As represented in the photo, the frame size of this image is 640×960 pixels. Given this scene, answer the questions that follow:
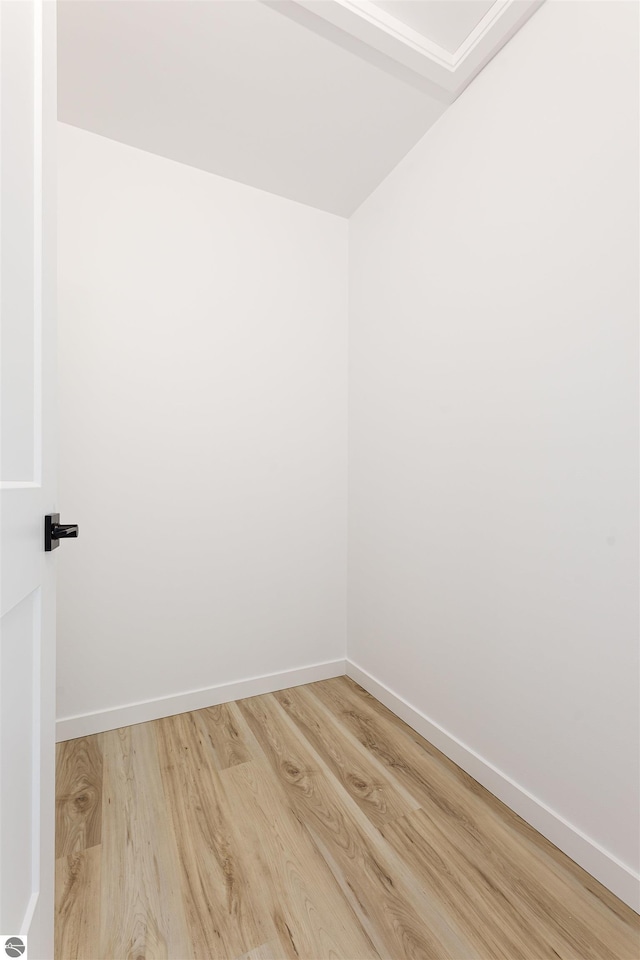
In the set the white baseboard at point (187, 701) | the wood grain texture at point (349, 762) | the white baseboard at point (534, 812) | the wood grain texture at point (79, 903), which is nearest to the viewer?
the wood grain texture at point (79, 903)

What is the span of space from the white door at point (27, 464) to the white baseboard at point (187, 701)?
1063mm

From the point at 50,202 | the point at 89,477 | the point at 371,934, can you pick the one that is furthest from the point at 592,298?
the point at 89,477

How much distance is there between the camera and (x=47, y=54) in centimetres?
87

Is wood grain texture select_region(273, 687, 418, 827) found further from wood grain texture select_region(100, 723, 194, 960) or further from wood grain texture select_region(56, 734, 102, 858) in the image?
wood grain texture select_region(56, 734, 102, 858)

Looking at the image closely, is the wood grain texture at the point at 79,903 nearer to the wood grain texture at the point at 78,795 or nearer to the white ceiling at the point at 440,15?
the wood grain texture at the point at 78,795

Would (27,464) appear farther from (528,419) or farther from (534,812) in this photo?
(534,812)

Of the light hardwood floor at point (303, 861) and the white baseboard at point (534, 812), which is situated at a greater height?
the white baseboard at point (534, 812)

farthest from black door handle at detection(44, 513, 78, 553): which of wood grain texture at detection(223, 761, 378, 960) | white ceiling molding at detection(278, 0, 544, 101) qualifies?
white ceiling molding at detection(278, 0, 544, 101)

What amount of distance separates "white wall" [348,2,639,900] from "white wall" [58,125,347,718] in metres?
0.45

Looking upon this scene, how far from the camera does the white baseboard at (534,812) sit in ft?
3.83

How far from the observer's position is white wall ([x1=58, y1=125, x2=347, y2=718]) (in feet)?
6.13

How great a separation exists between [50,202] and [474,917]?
1860 millimetres

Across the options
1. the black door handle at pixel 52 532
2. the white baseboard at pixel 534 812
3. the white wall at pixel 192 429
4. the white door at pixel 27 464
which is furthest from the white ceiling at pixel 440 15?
the white baseboard at pixel 534 812

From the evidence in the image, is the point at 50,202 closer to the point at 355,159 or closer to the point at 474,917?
the point at 355,159
